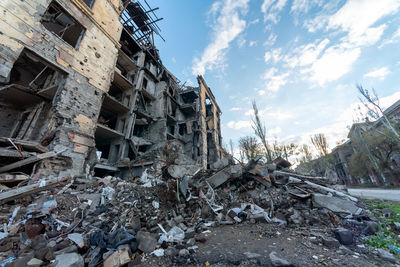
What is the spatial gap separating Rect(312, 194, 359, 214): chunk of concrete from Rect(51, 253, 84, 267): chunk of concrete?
5141 millimetres

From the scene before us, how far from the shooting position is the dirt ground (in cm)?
205

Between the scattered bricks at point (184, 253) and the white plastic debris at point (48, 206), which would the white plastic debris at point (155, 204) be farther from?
the white plastic debris at point (48, 206)

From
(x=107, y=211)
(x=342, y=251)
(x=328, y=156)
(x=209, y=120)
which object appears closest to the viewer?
(x=342, y=251)

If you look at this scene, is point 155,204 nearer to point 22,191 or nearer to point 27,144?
point 22,191

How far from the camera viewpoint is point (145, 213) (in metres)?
3.71

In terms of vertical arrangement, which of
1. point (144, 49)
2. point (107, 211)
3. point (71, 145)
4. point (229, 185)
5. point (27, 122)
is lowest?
point (107, 211)

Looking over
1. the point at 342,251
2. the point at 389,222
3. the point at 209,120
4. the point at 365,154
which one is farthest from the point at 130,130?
the point at 365,154

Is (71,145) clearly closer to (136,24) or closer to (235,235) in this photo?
(235,235)

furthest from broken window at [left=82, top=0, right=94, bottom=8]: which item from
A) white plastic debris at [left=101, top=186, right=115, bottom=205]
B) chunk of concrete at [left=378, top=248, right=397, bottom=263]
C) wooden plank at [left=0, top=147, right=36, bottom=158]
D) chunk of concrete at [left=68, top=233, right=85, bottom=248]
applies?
chunk of concrete at [left=378, top=248, right=397, bottom=263]

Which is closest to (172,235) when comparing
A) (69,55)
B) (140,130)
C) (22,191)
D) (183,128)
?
(22,191)

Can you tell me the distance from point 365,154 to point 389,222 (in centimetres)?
2176

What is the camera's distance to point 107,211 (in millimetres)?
3736

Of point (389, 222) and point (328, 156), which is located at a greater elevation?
point (328, 156)

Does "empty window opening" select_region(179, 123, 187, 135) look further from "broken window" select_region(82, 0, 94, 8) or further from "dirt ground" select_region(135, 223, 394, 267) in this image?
"dirt ground" select_region(135, 223, 394, 267)
